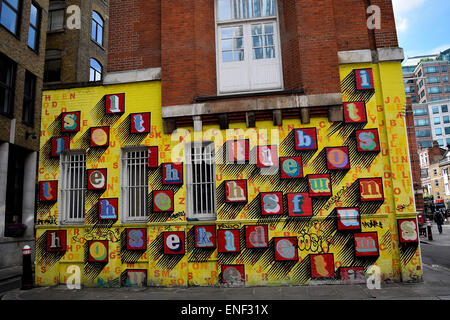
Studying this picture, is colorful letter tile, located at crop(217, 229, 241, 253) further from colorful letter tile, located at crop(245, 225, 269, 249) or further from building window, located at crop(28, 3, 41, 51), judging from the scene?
building window, located at crop(28, 3, 41, 51)

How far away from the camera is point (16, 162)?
1527cm

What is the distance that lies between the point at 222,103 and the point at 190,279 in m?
4.45

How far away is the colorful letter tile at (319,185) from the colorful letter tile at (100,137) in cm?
540

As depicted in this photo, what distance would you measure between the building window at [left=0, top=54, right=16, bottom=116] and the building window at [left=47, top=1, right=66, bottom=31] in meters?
7.74

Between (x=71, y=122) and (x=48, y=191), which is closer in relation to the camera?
(x=48, y=191)

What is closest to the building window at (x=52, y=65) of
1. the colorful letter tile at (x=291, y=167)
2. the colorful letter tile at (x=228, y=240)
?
the colorful letter tile at (x=228, y=240)

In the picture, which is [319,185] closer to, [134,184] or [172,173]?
[172,173]

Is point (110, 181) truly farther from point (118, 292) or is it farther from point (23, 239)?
point (23, 239)

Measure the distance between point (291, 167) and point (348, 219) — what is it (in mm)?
1801

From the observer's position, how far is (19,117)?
48.5ft

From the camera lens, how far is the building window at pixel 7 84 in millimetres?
14070

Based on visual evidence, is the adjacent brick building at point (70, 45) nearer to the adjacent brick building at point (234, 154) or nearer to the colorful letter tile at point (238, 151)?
the adjacent brick building at point (234, 154)

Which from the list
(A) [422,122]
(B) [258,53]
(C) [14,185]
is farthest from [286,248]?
(A) [422,122]
